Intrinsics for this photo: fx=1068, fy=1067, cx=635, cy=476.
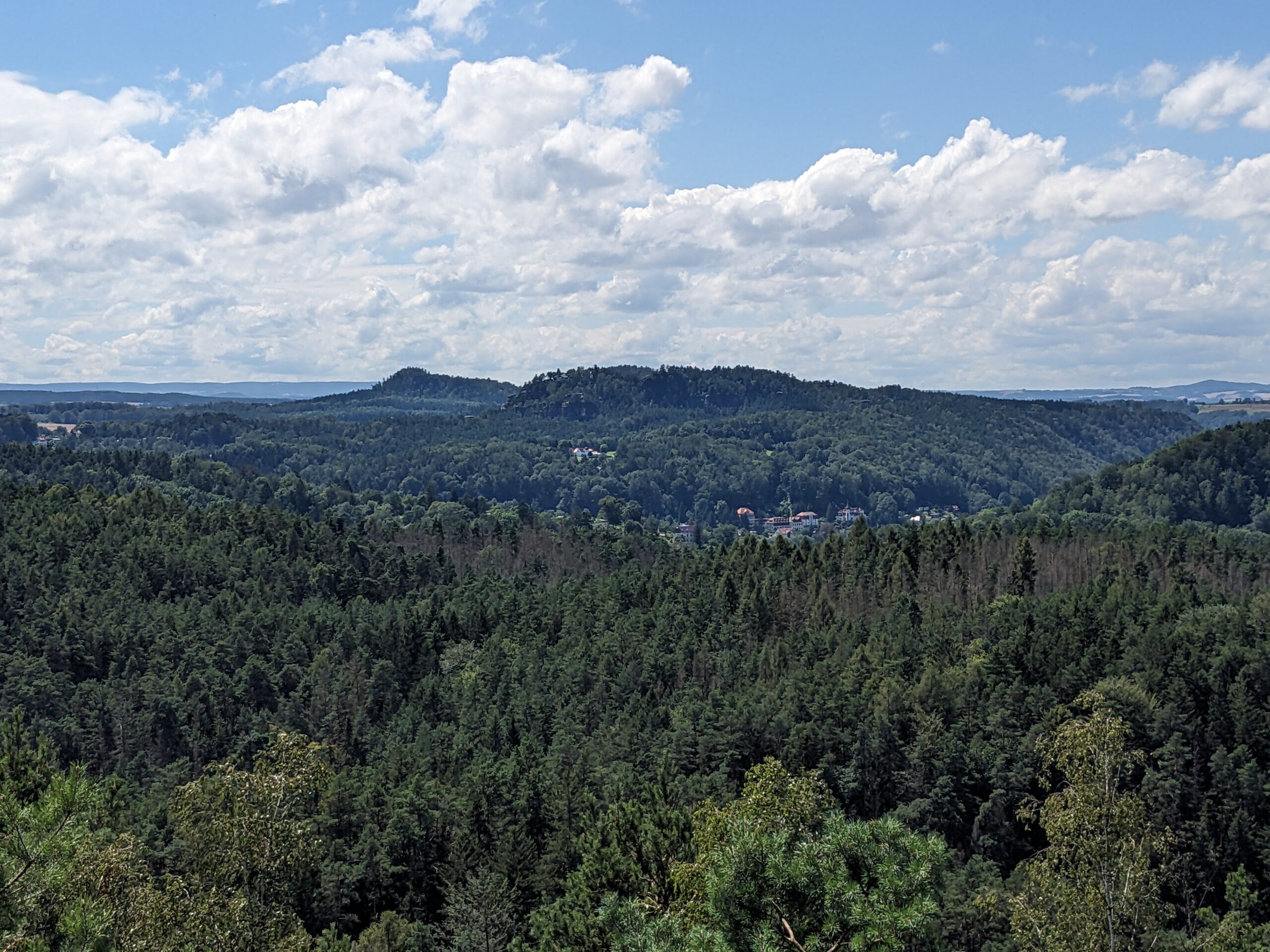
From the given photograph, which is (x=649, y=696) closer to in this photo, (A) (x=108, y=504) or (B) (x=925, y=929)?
(B) (x=925, y=929)

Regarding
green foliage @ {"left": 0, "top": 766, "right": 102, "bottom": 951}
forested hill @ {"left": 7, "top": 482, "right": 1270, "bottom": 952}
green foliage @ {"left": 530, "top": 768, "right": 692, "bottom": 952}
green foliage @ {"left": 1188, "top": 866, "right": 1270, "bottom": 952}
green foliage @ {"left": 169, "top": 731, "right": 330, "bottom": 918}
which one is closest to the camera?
green foliage @ {"left": 0, "top": 766, "right": 102, "bottom": 951}

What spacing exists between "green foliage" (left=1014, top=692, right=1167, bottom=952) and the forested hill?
1.01 feet

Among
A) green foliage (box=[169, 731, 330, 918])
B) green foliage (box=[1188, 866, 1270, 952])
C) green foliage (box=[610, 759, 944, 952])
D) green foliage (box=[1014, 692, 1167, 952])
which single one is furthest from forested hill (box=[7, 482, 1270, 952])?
green foliage (box=[1188, 866, 1270, 952])

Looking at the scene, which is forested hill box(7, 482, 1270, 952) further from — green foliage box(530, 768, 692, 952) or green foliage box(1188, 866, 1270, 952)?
green foliage box(1188, 866, 1270, 952)

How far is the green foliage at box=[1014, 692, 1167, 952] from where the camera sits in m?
23.7

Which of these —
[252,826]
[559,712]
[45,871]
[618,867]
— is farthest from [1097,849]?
[559,712]

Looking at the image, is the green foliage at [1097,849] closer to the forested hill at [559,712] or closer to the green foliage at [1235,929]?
the forested hill at [559,712]

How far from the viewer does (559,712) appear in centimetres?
9856

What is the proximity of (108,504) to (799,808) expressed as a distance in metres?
156

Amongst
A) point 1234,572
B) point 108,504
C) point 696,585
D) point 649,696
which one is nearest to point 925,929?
point 649,696

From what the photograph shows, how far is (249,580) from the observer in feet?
452

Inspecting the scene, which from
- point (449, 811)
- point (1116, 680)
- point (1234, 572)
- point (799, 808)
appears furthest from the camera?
point (1234, 572)

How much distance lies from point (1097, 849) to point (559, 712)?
78.0 metres

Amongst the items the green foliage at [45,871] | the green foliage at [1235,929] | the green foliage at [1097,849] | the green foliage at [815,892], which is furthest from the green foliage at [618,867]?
the green foliage at [45,871]
